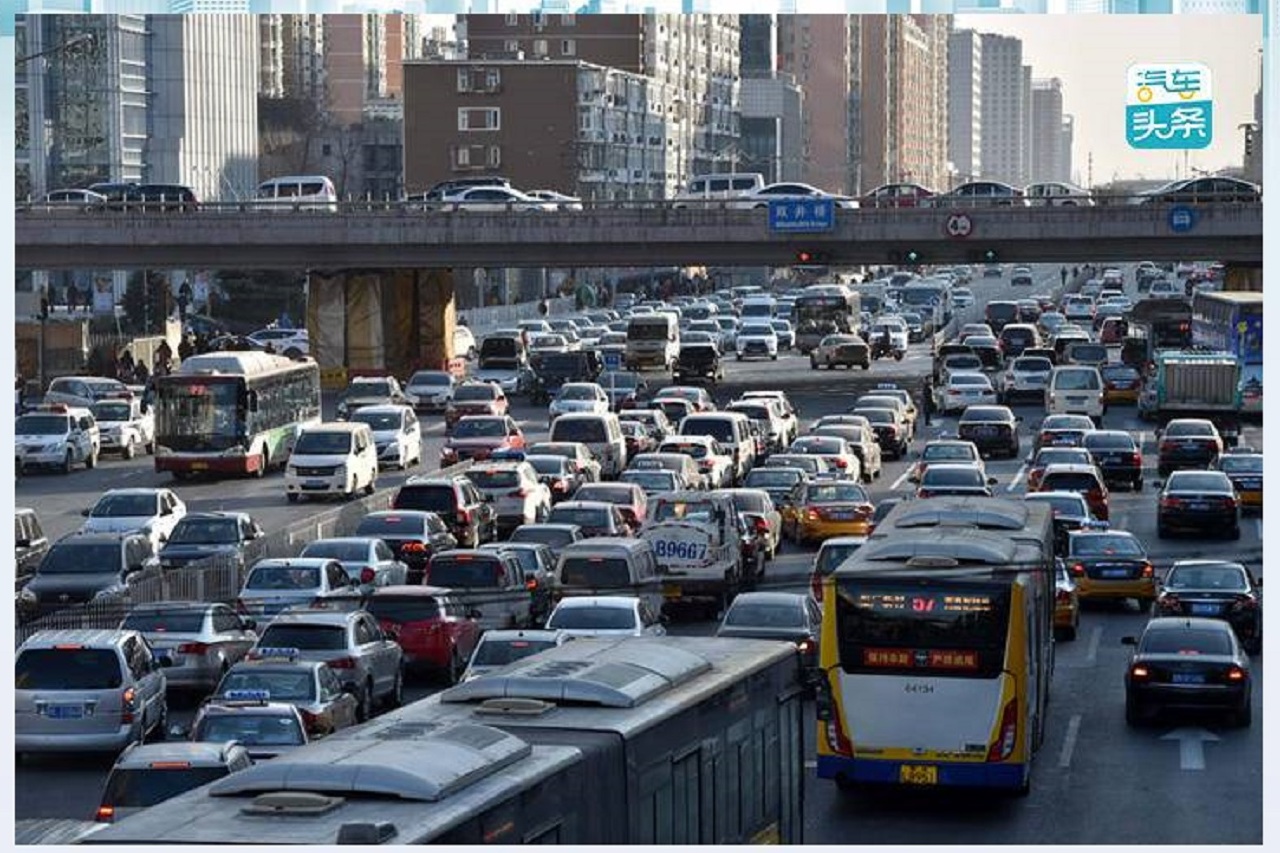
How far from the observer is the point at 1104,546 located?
36.6 m

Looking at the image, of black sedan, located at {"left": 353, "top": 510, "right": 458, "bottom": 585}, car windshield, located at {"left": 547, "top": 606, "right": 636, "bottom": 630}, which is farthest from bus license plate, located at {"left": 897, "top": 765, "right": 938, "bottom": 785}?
black sedan, located at {"left": 353, "top": 510, "right": 458, "bottom": 585}

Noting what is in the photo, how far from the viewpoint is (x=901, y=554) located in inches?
958

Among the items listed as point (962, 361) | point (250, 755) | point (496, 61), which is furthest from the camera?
point (496, 61)

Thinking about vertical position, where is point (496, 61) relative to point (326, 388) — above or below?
above

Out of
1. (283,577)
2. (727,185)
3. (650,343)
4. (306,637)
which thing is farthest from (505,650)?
(727,185)

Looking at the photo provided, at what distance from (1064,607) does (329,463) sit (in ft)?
61.5

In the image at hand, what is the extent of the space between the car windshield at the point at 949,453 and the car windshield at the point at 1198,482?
489cm

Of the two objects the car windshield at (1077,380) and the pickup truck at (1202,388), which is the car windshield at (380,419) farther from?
A: the pickup truck at (1202,388)

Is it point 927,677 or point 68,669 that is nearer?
point 927,677

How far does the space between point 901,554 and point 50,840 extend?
30.5ft

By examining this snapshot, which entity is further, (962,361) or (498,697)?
(962,361)

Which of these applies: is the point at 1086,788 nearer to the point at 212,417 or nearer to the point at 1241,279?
the point at 212,417

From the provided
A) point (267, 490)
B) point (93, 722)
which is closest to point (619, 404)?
point (267, 490)

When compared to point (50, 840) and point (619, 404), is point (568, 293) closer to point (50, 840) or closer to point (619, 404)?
point (619, 404)
